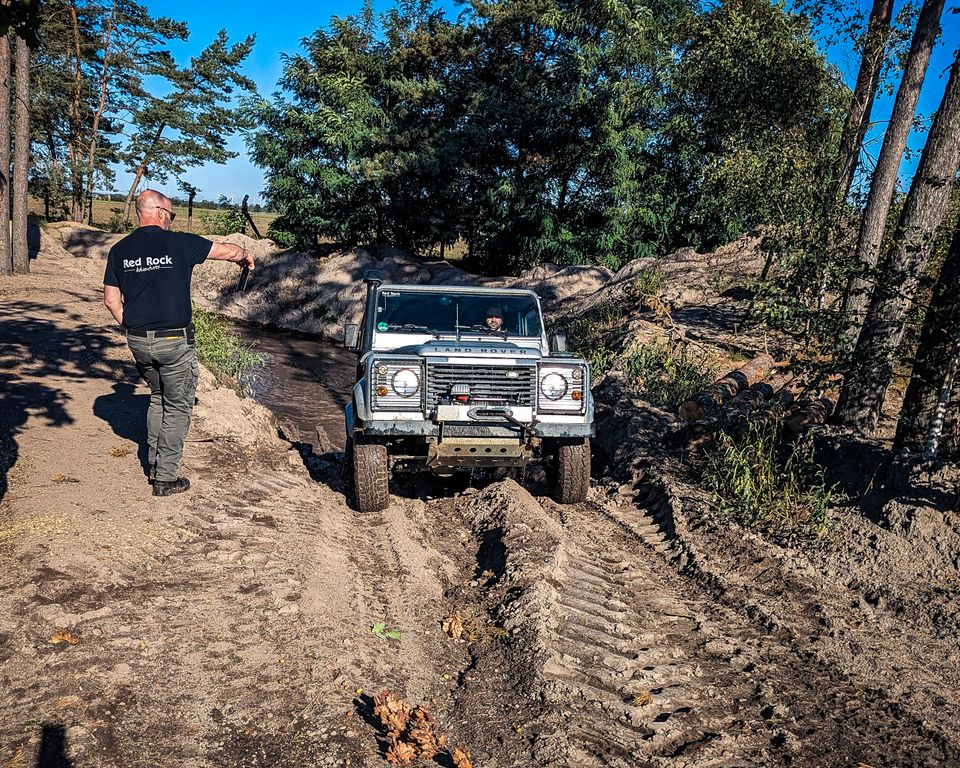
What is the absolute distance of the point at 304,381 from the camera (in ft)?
49.8

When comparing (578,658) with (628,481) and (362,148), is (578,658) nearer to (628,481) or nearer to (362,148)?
(628,481)

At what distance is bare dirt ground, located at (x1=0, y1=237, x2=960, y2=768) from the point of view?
331cm

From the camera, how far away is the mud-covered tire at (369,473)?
20.4 feet

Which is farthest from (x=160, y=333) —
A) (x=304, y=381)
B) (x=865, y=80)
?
(x=865, y=80)

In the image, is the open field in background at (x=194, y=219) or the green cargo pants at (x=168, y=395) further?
the open field in background at (x=194, y=219)

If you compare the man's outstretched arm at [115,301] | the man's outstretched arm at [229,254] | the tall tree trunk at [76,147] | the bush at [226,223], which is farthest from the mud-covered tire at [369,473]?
the tall tree trunk at [76,147]

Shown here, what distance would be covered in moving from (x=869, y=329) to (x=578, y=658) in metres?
4.73

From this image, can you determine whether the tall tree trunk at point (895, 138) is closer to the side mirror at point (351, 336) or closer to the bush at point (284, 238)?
the side mirror at point (351, 336)

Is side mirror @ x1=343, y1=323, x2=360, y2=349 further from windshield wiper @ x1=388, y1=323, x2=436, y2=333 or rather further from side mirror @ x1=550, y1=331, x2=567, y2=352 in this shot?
side mirror @ x1=550, y1=331, x2=567, y2=352

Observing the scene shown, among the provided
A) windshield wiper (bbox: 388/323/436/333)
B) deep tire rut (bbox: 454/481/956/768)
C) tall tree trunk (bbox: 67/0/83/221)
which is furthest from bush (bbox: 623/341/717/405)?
tall tree trunk (bbox: 67/0/83/221)

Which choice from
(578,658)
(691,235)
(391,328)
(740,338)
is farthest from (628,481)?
(691,235)

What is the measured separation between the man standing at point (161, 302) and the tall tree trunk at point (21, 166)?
41.7 ft

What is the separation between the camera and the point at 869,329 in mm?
7156

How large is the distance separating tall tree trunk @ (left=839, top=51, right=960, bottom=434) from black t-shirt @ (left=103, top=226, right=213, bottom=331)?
17.3 ft
